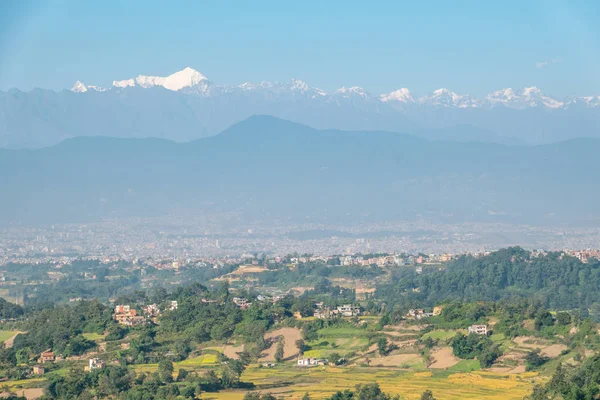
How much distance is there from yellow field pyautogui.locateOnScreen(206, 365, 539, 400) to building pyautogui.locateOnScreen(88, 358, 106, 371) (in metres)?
5.26

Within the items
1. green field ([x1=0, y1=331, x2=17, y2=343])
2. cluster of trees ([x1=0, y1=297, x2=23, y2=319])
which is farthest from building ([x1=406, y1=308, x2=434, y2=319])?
cluster of trees ([x1=0, y1=297, x2=23, y2=319])

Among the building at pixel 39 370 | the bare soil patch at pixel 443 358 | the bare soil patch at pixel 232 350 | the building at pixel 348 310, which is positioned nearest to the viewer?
the building at pixel 39 370

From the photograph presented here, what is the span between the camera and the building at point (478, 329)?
5380 centimetres

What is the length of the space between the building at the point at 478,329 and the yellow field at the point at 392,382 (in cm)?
523

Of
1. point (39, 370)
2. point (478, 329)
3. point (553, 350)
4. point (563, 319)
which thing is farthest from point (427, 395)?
point (39, 370)

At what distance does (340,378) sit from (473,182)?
467ft

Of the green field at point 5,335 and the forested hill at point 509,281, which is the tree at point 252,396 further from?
the forested hill at point 509,281

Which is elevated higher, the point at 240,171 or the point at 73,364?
the point at 240,171

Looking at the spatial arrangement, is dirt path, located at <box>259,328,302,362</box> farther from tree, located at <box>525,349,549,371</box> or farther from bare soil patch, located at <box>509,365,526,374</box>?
tree, located at <box>525,349,549,371</box>

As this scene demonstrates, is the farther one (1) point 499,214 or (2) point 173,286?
(1) point 499,214

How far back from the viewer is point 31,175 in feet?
626

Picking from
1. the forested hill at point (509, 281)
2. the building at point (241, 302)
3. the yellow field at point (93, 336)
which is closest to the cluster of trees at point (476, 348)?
the building at point (241, 302)

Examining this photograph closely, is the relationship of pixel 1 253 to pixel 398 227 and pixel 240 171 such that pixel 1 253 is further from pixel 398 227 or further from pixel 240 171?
pixel 240 171

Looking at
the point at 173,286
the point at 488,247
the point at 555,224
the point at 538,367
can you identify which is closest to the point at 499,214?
the point at 555,224
